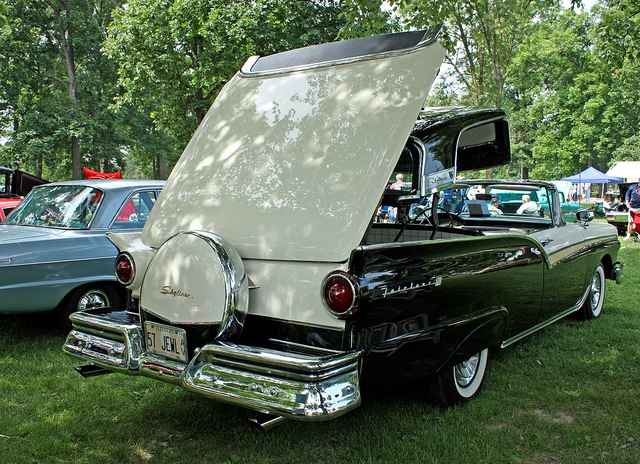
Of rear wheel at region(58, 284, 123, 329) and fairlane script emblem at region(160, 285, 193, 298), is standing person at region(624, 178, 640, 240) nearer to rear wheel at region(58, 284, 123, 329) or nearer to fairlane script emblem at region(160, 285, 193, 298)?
rear wheel at region(58, 284, 123, 329)

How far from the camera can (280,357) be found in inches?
93.6

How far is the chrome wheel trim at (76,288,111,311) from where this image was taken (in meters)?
5.09

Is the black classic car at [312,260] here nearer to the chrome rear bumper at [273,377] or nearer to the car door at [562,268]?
the chrome rear bumper at [273,377]

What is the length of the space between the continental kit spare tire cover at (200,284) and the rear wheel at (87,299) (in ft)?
8.00

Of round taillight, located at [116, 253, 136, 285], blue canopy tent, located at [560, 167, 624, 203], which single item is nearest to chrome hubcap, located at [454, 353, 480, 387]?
round taillight, located at [116, 253, 136, 285]

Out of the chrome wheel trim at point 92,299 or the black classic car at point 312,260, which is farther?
the chrome wheel trim at point 92,299

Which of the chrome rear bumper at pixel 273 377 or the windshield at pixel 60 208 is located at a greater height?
the windshield at pixel 60 208

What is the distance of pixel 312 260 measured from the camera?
2652 mm

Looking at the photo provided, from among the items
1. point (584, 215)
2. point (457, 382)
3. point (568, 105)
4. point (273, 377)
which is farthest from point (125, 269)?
point (568, 105)

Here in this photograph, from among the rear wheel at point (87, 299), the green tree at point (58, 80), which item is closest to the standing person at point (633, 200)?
the rear wheel at point (87, 299)

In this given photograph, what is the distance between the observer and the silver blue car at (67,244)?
4.59 m

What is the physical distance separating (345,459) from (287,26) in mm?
16770

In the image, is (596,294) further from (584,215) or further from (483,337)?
(483,337)

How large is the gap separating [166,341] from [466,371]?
2020 millimetres
